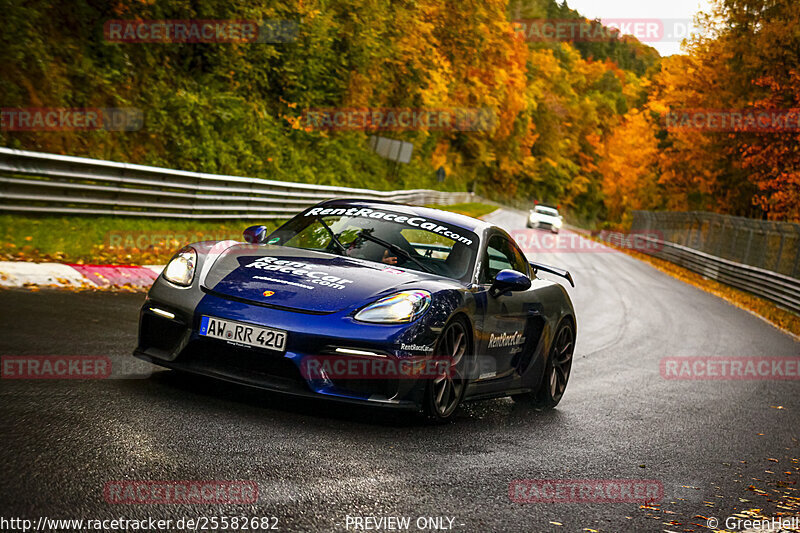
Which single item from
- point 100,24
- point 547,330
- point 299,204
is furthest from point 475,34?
point 547,330

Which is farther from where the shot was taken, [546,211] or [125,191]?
[546,211]

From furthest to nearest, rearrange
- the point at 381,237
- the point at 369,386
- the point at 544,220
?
the point at 544,220
the point at 381,237
the point at 369,386

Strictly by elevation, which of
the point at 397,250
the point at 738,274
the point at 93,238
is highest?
the point at 397,250

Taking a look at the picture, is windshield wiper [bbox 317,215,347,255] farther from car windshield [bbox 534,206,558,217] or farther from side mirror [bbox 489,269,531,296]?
car windshield [bbox 534,206,558,217]

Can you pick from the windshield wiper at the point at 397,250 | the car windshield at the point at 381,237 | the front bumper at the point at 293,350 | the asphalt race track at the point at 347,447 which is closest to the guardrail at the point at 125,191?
the asphalt race track at the point at 347,447

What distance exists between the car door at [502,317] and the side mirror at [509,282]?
0.16 feet

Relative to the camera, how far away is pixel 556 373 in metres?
7.99

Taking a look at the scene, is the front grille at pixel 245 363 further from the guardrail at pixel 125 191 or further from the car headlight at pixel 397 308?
the guardrail at pixel 125 191

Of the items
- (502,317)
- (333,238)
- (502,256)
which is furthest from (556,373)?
(333,238)

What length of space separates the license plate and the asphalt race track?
427mm

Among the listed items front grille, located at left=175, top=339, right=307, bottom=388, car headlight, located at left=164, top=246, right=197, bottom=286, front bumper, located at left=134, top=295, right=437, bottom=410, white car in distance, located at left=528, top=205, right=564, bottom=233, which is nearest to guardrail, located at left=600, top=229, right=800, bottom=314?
white car in distance, located at left=528, top=205, right=564, bottom=233

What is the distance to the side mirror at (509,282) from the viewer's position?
6.62m

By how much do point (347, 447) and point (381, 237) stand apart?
2102mm

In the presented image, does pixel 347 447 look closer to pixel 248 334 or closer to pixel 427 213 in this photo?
pixel 248 334
